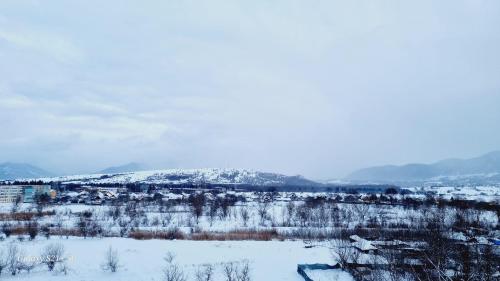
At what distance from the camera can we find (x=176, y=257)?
22312 millimetres

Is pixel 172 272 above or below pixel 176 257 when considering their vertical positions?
above

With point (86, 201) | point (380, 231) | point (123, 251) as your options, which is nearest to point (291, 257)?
point (123, 251)

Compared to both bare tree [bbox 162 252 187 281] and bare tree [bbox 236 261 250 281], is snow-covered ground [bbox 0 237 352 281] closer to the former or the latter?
bare tree [bbox 162 252 187 281]

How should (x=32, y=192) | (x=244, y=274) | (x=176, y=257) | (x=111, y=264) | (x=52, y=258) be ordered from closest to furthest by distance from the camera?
(x=244, y=274) < (x=111, y=264) < (x=52, y=258) < (x=176, y=257) < (x=32, y=192)

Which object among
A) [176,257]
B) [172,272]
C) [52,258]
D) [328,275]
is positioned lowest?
[328,275]

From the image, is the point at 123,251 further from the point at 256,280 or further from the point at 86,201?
the point at 86,201

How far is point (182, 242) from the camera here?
27203 millimetres

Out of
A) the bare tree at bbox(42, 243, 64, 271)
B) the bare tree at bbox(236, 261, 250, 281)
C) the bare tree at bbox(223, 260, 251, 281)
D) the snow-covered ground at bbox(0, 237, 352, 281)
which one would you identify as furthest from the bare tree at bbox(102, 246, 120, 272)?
the bare tree at bbox(236, 261, 250, 281)

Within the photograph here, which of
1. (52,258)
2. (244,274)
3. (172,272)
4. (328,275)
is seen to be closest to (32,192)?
(52,258)

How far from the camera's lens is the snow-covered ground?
18.1 meters

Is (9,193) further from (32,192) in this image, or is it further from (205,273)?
(205,273)

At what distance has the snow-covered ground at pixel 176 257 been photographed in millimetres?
18125

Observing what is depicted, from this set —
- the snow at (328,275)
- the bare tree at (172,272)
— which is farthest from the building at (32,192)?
the snow at (328,275)

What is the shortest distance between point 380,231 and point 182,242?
54.4ft
